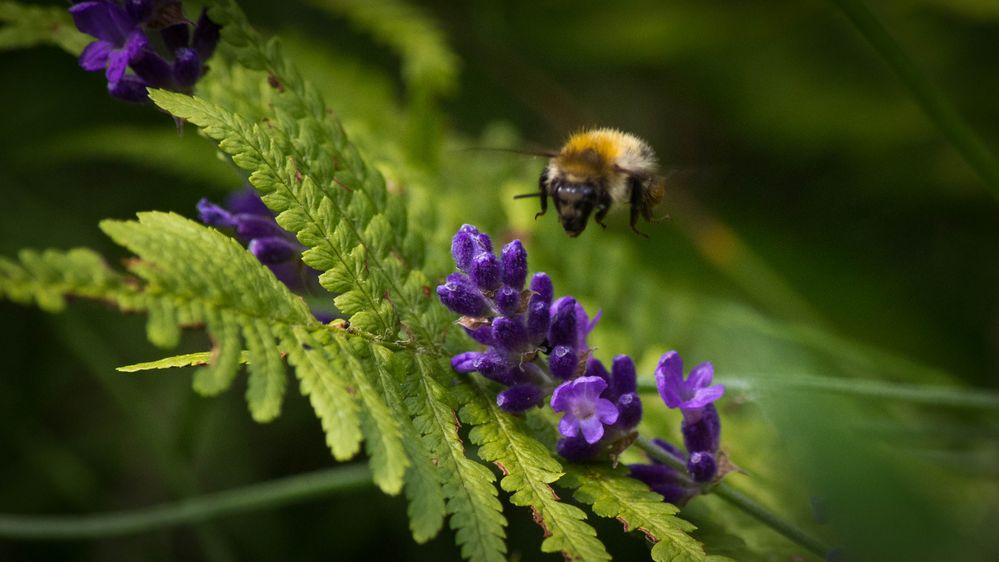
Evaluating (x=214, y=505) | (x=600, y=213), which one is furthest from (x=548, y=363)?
(x=214, y=505)

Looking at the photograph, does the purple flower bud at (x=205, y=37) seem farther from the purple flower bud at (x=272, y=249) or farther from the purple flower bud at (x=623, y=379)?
the purple flower bud at (x=623, y=379)

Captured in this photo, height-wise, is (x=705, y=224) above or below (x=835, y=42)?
below

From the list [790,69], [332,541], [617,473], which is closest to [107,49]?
[617,473]

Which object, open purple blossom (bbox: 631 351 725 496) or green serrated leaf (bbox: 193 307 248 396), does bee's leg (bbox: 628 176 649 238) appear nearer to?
open purple blossom (bbox: 631 351 725 496)

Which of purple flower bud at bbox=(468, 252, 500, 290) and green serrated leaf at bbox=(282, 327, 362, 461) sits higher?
purple flower bud at bbox=(468, 252, 500, 290)

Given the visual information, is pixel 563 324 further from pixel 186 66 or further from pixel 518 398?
pixel 186 66

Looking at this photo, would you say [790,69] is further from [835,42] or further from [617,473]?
[617,473]

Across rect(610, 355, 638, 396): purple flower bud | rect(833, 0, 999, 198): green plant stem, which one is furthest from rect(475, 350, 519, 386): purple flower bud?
rect(833, 0, 999, 198): green plant stem
